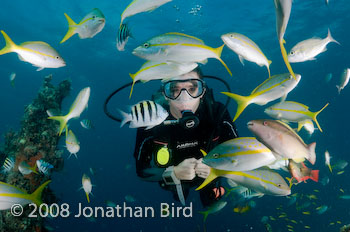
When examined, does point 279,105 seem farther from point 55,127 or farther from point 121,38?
point 55,127

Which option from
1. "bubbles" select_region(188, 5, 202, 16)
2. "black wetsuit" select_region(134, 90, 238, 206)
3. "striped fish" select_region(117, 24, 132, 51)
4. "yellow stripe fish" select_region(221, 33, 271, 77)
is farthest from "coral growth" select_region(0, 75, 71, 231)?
"bubbles" select_region(188, 5, 202, 16)

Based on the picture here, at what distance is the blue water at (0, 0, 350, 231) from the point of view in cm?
2169

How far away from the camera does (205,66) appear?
116 ft

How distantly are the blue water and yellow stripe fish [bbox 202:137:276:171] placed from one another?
4963 mm

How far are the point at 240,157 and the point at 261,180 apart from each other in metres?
0.39

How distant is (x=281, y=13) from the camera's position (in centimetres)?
87

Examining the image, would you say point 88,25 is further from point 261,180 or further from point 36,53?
point 261,180

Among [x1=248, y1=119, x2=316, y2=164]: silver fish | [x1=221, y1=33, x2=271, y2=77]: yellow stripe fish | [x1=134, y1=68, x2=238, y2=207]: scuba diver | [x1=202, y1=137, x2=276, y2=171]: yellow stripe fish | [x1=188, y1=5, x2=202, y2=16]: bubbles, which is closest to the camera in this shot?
[x1=248, y1=119, x2=316, y2=164]: silver fish

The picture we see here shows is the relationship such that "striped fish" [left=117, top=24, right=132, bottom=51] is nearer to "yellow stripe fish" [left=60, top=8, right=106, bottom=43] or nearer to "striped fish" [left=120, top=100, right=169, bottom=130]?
"yellow stripe fish" [left=60, top=8, right=106, bottom=43]

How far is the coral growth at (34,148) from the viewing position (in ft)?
17.6

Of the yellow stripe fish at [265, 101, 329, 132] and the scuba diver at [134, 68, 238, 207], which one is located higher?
the yellow stripe fish at [265, 101, 329, 132]

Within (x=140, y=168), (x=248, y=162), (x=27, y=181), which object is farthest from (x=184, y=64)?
(x=27, y=181)

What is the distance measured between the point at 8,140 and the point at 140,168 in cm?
621

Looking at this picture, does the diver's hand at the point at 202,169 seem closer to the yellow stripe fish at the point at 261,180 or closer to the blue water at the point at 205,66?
the yellow stripe fish at the point at 261,180
